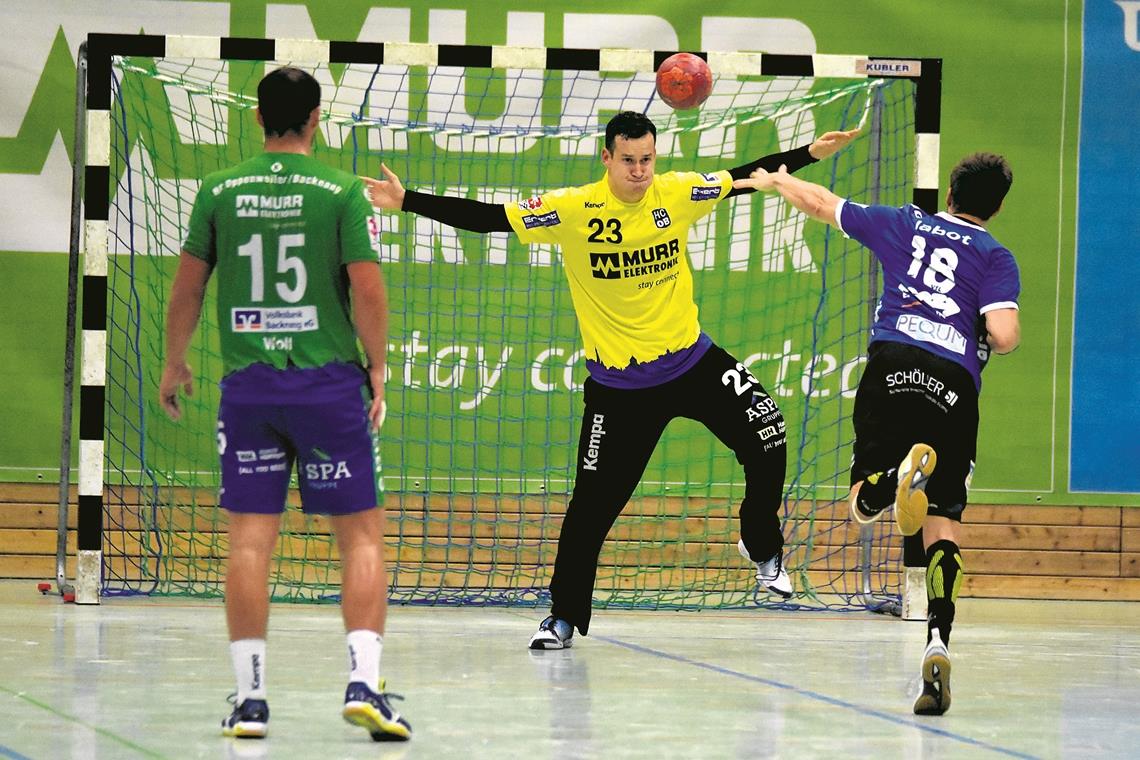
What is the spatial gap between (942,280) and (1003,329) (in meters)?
0.33

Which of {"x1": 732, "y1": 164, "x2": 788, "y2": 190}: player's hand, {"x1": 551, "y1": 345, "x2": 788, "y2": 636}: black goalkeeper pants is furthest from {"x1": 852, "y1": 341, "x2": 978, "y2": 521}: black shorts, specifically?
{"x1": 551, "y1": 345, "x2": 788, "y2": 636}: black goalkeeper pants

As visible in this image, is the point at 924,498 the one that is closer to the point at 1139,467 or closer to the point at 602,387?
the point at 602,387

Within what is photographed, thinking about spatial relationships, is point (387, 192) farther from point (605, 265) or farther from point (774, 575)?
point (774, 575)

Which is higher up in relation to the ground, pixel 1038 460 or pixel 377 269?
pixel 377 269

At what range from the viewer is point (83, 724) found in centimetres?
493

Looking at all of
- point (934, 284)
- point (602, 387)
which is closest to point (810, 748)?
point (934, 284)

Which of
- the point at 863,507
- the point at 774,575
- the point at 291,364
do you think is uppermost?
the point at 291,364

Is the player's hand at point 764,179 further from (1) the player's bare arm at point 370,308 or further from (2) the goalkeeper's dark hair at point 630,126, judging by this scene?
(1) the player's bare arm at point 370,308

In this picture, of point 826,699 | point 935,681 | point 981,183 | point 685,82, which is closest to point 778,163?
point 685,82

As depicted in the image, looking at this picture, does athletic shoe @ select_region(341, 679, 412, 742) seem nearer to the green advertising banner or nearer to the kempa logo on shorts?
the kempa logo on shorts

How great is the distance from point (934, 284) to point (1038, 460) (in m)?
5.40

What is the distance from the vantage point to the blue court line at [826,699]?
4891mm

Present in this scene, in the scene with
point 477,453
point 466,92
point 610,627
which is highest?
point 466,92

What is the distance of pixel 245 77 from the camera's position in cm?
1074
